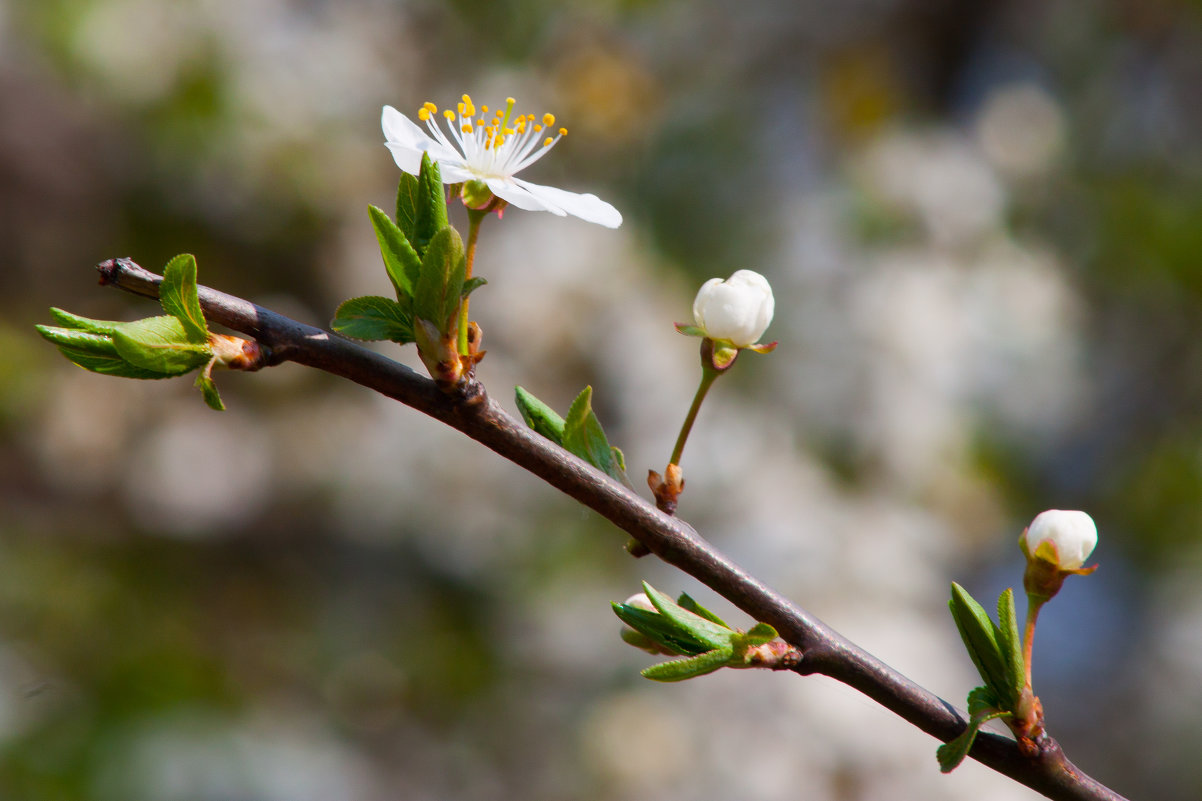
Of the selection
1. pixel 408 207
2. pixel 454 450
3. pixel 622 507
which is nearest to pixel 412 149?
pixel 408 207

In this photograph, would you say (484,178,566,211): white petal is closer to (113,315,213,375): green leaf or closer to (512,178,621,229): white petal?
(512,178,621,229): white petal

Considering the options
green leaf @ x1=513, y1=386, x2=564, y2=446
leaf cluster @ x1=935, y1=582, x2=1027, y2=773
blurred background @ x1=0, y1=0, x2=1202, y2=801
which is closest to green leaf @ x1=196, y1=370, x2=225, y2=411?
green leaf @ x1=513, y1=386, x2=564, y2=446

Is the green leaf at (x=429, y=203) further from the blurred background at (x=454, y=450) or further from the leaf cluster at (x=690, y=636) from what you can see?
the blurred background at (x=454, y=450)

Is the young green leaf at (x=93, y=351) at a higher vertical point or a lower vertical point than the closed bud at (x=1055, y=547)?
lower

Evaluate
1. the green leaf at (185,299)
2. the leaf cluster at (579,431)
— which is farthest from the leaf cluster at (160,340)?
the leaf cluster at (579,431)

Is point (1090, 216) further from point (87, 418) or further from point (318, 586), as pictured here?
point (87, 418)

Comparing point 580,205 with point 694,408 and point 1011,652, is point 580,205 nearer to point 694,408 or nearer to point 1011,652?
point 694,408
